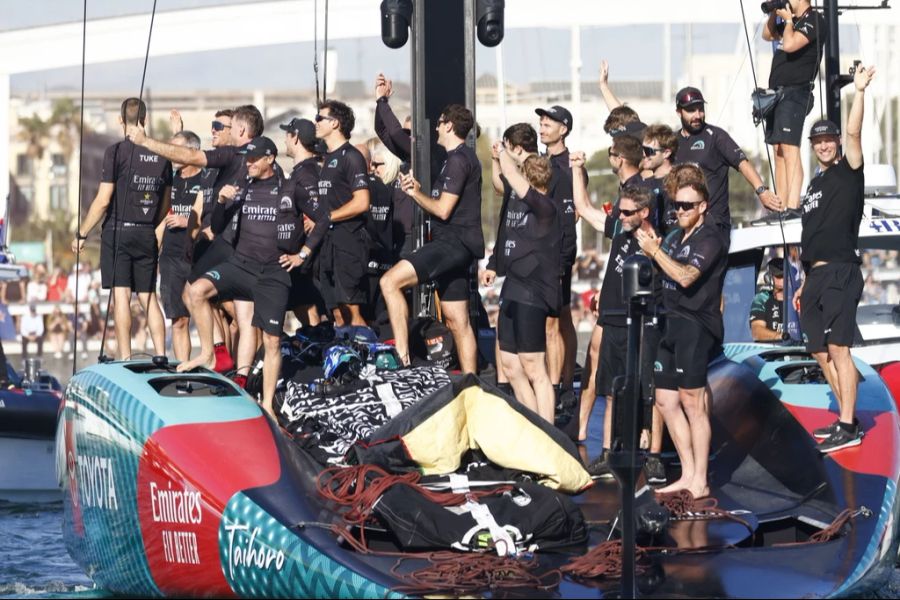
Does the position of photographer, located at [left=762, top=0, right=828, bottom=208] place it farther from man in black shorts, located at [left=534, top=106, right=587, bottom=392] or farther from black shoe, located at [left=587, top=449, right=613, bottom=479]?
black shoe, located at [left=587, top=449, right=613, bottom=479]

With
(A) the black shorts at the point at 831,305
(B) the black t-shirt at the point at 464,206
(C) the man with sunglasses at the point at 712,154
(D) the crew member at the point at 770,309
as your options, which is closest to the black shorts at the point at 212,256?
(B) the black t-shirt at the point at 464,206

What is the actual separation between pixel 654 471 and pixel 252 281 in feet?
8.82

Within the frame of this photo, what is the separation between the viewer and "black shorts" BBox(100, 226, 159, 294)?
1028 centimetres

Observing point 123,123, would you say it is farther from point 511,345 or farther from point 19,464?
point 19,464

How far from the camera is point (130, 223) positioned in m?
10.4

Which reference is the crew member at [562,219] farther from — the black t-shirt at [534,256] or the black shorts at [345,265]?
the black shorts at [345,265]

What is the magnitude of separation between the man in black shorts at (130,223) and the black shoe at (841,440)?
4778mm

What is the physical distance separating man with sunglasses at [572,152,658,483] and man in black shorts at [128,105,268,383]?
2.07 meters

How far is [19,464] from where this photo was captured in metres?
13.8

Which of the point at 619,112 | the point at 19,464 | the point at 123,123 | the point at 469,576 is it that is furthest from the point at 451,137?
the point at 19,464

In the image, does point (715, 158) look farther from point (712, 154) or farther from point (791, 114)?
point (791, 114)

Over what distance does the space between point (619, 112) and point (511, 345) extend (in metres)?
1.93

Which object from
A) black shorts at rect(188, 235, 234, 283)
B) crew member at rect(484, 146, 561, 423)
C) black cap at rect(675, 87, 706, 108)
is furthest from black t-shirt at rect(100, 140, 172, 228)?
black cap at rect(675, 87, 706, 108)

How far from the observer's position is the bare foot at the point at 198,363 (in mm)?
7570
